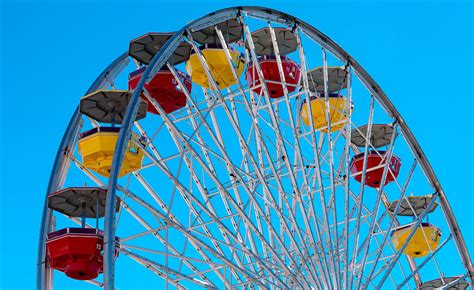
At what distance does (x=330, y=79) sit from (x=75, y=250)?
808 centimetres

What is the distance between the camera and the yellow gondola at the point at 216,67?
912 inches

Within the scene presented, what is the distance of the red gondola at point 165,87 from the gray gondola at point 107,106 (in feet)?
3.80

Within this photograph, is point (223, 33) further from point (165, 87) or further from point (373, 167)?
point (373, 167)

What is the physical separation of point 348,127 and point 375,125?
8.51 feet

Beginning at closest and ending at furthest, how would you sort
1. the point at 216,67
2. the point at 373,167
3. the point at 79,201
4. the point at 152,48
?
the point at 79,201, the point at 152,48, the point at 216,67, the point at 373,167

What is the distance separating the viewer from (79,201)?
20672mm

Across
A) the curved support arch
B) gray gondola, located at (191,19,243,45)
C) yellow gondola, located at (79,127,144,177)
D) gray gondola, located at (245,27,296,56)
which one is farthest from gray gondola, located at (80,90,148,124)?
gray gondola, located at (245,27,296,56)

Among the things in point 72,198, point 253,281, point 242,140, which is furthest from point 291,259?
point 72,198

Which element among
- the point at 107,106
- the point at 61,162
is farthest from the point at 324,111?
the point at 61,162

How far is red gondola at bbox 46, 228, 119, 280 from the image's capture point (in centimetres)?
2011

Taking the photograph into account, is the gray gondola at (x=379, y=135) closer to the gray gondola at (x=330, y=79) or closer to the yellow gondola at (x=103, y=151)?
the gray gondola at (x=330, y=79)

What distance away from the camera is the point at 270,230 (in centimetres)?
2283

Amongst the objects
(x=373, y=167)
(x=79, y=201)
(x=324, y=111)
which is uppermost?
(x=324, y=111)

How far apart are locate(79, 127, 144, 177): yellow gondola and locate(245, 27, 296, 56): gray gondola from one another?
4.04 metres
